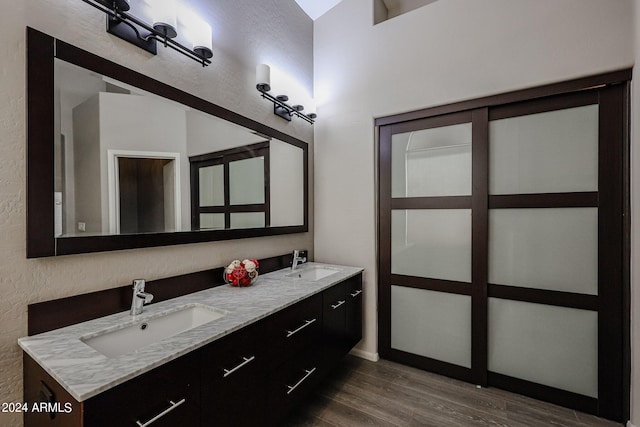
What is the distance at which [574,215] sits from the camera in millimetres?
1873

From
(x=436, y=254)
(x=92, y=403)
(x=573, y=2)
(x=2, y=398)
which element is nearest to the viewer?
(x=92, y=403)

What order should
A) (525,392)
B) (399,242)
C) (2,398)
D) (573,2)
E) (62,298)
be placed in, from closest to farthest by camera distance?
(2,398) → (62,298) → (573,2) → (525,392) → (399,242)

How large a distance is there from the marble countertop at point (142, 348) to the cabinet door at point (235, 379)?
66mm

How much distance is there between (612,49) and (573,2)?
0.39 metres

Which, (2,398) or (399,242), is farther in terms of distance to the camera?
(399,242)

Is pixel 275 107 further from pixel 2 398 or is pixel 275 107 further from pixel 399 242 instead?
pixel 2 398

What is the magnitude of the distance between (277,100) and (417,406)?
248 cm

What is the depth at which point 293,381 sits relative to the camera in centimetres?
A: 159

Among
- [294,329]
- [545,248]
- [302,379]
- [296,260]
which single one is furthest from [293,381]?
[545,248]

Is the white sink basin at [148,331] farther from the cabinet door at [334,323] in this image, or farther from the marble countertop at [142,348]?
the cabinet door at [334,323]

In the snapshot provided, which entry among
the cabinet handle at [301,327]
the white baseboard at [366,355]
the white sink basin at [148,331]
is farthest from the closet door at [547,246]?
the white sink basin at [148,331]

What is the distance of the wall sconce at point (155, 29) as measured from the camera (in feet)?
4.26

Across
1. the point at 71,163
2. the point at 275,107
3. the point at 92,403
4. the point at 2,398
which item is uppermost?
the point at 275,107

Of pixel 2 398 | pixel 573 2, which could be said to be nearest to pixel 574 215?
pixel 573 2
